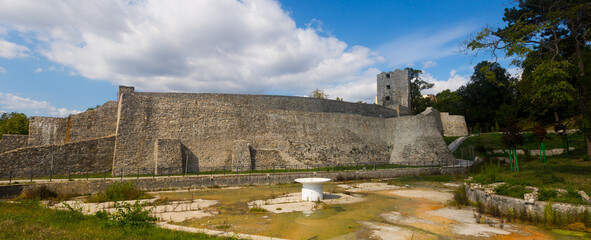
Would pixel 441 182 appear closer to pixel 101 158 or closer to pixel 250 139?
pixel 250 139

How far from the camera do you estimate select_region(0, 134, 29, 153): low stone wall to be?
20266 mm

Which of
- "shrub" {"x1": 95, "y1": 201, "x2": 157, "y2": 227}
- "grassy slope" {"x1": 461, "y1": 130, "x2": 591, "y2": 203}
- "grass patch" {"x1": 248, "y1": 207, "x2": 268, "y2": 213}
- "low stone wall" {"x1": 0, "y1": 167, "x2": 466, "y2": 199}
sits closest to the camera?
"shrub" {"x1": 95, "y1": 201, "x2": 157, "y2": 227}

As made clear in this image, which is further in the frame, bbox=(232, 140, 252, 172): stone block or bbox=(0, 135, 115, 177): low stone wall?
bbox=(232, 140, 252, 172): stone block

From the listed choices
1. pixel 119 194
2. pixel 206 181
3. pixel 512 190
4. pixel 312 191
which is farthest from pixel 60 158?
pixel 512 190

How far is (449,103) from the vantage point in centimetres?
6028

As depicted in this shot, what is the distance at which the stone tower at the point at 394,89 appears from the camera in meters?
46.4

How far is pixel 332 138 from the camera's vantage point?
28.7m

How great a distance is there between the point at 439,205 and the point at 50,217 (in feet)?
44.2

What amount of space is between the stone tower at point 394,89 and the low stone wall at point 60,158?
37.8 meters

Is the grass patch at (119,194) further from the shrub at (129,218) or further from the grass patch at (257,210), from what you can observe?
the grass patch at (257,210)

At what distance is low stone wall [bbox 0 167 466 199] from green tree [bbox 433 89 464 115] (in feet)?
121

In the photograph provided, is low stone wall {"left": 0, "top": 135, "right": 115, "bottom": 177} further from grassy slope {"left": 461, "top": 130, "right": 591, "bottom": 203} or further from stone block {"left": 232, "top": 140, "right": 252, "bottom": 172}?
grassy slope {"left": 461, "top": 130, "right": 591, "bottom": 203}

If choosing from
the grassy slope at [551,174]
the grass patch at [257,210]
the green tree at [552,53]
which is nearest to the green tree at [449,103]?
the grassy slope at [551,174]

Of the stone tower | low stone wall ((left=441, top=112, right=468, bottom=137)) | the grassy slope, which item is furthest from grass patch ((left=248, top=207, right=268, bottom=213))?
low stone wall ((left=441, top=112, right=468, bottom=137))
